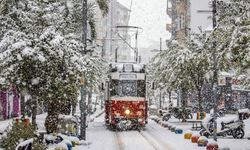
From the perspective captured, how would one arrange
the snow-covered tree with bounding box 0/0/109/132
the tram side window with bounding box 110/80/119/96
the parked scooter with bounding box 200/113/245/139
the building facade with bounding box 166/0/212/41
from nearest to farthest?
the snow-covered tree with bounding box 0/0/109/132 → the parked scooter with bounding box 200/113/245/139 → the tram side window with bounding box 110/80/119/96 → the building facade with bounding box 166/0/212/41

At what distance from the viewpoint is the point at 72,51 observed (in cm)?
2106

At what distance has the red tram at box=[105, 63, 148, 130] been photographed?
103ft

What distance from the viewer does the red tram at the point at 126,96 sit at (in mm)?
31281

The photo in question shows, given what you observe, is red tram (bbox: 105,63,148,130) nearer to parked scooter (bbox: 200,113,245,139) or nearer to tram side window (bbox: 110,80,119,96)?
tram side window (bbox: 110,80,119,96)

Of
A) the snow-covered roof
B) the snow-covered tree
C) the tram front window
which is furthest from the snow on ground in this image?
the snow-covered roof

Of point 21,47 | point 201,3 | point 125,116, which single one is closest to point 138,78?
point 125,116

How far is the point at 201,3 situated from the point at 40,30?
4870cm

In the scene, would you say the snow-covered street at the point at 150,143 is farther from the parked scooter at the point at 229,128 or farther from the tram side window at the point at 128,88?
the tram side window at the point at 128,88

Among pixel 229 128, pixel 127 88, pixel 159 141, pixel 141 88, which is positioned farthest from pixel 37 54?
pixel 141 88

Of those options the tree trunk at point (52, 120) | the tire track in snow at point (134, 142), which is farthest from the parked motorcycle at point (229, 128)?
the tree trunk at point (52, 120)

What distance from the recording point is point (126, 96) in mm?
31406

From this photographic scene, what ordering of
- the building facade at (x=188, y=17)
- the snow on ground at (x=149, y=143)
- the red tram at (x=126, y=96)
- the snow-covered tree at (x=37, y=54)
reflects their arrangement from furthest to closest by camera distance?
the building facade at (x=188, y=17) < the red tram at (x=126, y=96) < the snow on ground at (x=149, y=143) < the snow-covered tree at (x=37, y=54)

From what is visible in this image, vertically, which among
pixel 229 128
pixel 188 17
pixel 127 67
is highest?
pixel 188 17

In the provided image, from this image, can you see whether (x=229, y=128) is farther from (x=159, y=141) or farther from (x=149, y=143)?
(x=149, y=143)
